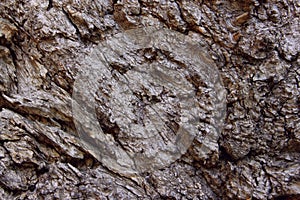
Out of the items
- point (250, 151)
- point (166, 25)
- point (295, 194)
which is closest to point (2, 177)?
point (166, 25)

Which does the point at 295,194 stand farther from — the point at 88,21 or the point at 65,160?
the point at 88,21

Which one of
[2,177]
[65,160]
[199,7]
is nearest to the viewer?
[2,177]

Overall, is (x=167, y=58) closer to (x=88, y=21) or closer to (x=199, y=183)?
(x=88, y=21)

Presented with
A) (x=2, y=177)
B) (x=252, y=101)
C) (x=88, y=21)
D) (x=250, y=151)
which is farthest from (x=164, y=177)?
(x=88, y=21)

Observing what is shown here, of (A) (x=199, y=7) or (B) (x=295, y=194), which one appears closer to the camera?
(B) (x=295, y=194)

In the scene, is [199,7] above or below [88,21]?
above

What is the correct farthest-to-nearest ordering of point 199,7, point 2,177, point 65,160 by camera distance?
point 199,7
point 65,160
point 2,177

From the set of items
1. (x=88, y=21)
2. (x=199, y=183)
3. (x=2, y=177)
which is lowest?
(x=2, y=177)
